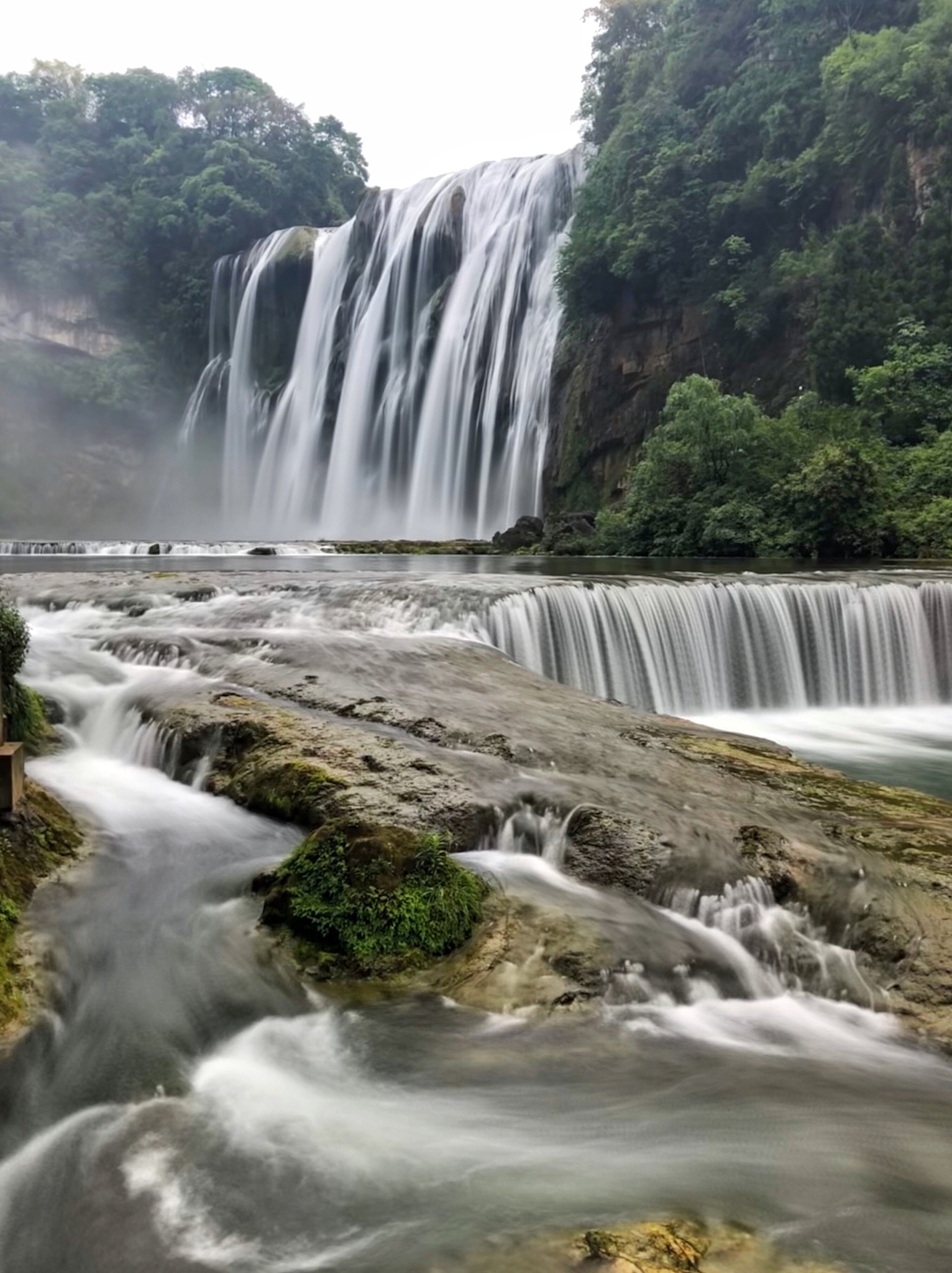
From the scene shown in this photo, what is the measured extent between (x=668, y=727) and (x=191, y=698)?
4.30 metres

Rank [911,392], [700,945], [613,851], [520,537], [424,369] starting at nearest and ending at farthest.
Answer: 1. [700,945]
2. [613,851]
3. [911,392]
4. [520,537]
5. [424,369]

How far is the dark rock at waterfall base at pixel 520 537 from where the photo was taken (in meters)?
28.5

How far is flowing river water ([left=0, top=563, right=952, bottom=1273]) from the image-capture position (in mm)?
2807

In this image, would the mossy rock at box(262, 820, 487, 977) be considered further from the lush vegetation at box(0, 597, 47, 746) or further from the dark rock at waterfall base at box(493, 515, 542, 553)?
the dark rock at waterfall base at box(493, 515, 542, 553)

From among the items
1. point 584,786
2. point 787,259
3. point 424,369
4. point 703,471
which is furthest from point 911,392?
point 584,786

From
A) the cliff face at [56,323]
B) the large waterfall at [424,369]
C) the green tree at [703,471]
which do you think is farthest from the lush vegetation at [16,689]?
the cliff face at [56,323]

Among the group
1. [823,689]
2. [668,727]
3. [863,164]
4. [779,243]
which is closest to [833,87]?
[863,164]

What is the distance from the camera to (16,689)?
24.2ft

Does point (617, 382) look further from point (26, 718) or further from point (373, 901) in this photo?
point (373, 901)

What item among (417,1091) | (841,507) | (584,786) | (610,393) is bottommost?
(417,1091)

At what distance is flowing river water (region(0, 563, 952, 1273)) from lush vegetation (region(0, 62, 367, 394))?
176ft

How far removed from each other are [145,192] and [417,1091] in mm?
63004

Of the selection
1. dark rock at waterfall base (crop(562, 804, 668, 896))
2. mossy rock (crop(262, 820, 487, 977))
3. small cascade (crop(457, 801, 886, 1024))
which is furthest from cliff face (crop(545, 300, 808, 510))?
mossy rock (crop(262, 820, 487, 977))

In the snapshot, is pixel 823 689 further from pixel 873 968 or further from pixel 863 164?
pixel 863 164
